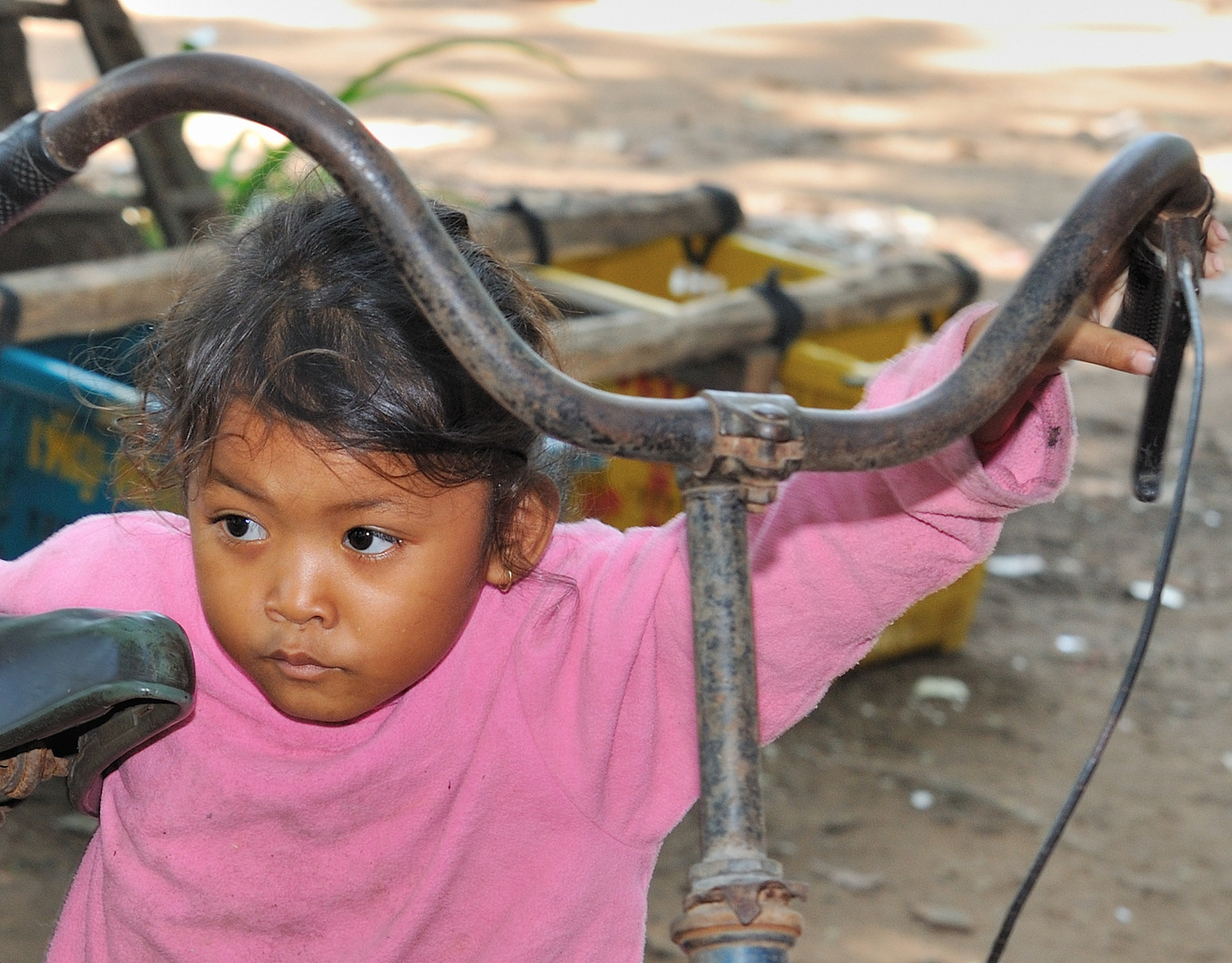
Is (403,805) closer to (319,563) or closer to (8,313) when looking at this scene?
(319,563)

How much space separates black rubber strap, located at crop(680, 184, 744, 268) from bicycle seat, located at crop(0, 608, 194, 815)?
3.14 metres

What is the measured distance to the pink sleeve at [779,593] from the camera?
1.02 m

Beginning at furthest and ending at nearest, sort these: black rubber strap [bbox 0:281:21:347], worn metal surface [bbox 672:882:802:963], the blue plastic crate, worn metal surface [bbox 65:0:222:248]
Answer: worn metal surface [bbox 65:0:222:248], the blue plastic crate, black rubber strap [bbox 0:281:21:347], worn metal surface [bbox 672:882:802:963]

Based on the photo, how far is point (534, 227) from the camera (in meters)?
3.60

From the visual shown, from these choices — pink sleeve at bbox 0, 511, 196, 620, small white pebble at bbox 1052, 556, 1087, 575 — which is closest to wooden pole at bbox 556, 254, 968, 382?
small white pebble at bbox 1052, 556, 1087, 575

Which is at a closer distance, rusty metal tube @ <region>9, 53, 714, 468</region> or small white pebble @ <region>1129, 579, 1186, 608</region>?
rusty metal tube @ <region>9, 53, 714, 468</region>

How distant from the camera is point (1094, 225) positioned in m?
0.80

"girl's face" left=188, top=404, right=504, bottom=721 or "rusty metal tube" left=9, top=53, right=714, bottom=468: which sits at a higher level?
"rusty metal tube" left=9, top=53, right=714, bottom=468

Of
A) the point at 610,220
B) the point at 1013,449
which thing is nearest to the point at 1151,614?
the point at 1013,449

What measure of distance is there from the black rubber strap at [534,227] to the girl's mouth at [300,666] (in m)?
2.59

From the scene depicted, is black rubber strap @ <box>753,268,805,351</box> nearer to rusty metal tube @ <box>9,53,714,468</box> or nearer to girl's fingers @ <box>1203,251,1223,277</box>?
girl's fingers @ <box>1203,251,1223,277</box>

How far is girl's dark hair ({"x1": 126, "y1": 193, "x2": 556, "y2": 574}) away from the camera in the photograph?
3.58 feet

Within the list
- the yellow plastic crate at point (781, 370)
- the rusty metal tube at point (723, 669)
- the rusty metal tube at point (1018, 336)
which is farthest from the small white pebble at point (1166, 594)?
the rusty metal tube at point (723, 669)

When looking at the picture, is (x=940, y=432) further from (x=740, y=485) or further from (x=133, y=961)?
(x=133, y=961)
